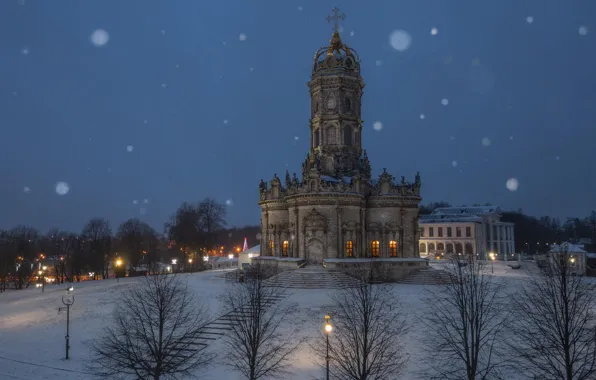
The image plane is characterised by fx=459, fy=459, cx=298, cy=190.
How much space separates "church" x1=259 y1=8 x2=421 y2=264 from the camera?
158 feet

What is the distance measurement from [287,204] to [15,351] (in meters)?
31.8

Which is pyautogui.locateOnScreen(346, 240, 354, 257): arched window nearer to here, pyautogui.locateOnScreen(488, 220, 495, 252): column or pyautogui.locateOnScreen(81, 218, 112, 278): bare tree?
pyautogui.locateOnScreen(81, 218, 112, 278): bare tree

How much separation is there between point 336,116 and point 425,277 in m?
20.6

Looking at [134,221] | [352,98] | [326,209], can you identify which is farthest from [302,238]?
[134,221]

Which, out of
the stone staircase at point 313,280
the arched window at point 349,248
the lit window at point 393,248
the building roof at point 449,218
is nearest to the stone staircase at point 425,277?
the lit window at point 393,248

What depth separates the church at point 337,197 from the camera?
48.1 metres

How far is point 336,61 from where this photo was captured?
5462 cm

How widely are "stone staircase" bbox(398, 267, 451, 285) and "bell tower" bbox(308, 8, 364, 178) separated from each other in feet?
43.3

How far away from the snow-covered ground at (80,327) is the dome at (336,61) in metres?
26.1

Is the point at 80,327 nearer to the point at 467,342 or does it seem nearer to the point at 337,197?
the point at 467,342

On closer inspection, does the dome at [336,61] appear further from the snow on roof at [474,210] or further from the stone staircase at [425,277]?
the snow on roof at [474,210]

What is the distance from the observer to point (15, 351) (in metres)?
24.9

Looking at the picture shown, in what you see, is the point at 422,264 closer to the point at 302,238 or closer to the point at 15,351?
the point at 302,238

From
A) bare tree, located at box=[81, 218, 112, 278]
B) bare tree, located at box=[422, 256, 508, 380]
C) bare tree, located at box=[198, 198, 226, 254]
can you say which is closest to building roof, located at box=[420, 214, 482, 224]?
bare tree, located at box=[198, 198, 226, 254]
